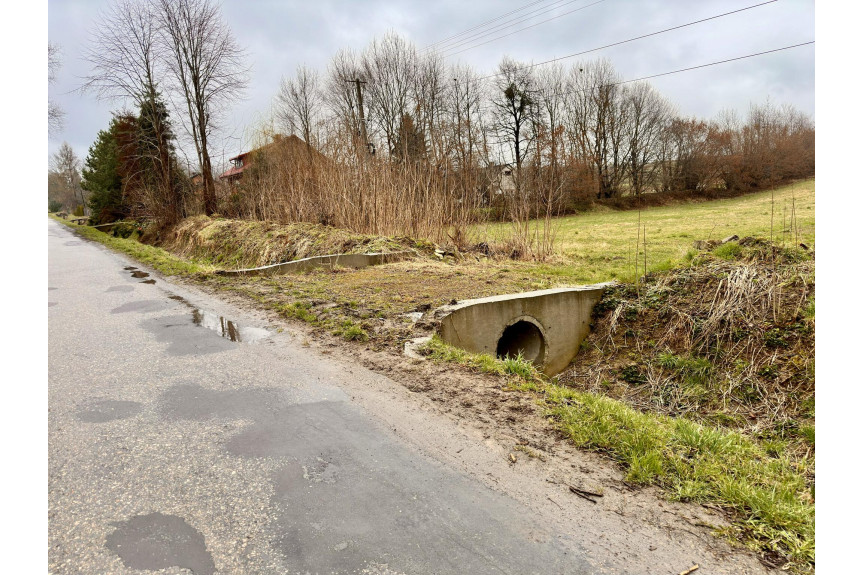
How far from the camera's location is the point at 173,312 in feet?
23.5

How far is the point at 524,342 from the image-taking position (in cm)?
763

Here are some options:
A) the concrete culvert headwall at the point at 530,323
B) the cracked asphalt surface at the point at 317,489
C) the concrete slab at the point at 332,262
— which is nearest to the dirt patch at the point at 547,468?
the cracked asphalt surface at the point at 317,489

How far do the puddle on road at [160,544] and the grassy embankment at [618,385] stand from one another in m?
2.26

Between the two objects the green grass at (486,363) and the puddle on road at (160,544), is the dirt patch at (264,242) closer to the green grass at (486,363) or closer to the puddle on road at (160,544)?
the green grass at (486,363)

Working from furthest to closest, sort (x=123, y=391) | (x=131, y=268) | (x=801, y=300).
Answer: (x=131, y=268) → (x=801, y=300) → (x=123, y=391)

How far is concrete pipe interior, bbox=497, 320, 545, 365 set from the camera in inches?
291

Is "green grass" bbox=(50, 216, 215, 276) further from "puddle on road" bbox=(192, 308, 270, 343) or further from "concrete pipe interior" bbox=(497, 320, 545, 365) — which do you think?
"concrete pipe interior" bbox=(497, 320, 545, 365)

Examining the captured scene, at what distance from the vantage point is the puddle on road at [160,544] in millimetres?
2100

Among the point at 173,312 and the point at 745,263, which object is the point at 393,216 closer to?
the point at 173,312

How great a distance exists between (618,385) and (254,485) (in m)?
5.16

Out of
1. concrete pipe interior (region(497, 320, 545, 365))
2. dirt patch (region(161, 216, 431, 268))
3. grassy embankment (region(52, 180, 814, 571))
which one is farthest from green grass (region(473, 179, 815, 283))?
dirt patch (region(161, 216, 431, 268))

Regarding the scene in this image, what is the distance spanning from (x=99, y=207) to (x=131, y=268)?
1004 inches

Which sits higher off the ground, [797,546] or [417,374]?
[417,374]
